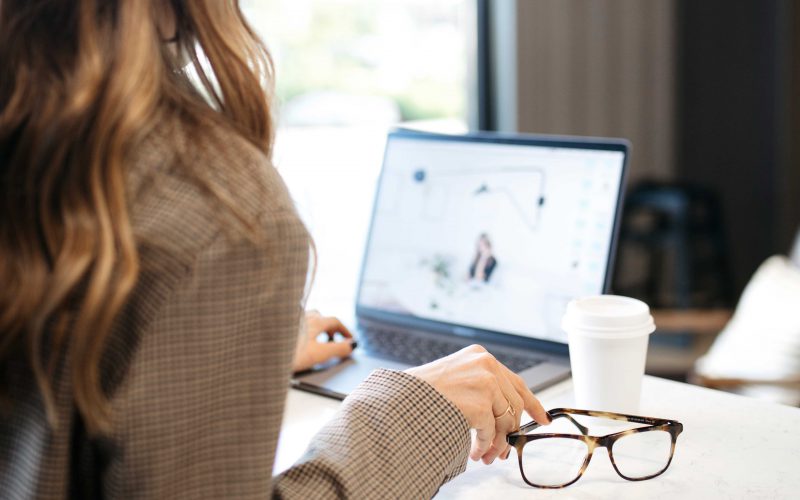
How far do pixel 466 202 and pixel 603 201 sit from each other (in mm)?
207

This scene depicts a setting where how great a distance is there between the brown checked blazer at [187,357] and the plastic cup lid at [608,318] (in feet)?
1.23

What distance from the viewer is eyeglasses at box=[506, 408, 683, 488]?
817 mm

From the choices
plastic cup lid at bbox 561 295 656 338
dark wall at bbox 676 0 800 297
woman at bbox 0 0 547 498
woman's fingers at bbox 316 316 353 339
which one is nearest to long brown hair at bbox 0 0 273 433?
woman at bbox 0 0 547 498

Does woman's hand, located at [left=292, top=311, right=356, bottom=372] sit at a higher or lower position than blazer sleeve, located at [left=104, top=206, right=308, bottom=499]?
lower

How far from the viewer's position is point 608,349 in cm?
91

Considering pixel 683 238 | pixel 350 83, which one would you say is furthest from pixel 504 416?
pixel 683 238

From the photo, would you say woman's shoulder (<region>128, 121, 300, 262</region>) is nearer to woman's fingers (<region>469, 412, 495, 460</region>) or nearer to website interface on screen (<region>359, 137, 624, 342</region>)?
woman's fingers (<region>469, 412, 495, 460</region>)

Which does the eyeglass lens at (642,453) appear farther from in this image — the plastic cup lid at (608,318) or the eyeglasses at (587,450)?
the plastic cup lid at (608,318)

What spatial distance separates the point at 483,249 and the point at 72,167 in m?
0.73

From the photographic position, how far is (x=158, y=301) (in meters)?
0.57

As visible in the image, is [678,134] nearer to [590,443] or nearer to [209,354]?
[590,443]

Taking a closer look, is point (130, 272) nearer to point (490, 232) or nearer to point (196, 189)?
point (196, 189)

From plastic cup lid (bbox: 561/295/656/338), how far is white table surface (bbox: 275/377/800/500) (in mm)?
114

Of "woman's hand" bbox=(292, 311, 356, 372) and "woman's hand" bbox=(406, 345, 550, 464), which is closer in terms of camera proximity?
"woman's hand" bbox=(406, 345, 550, 464)
